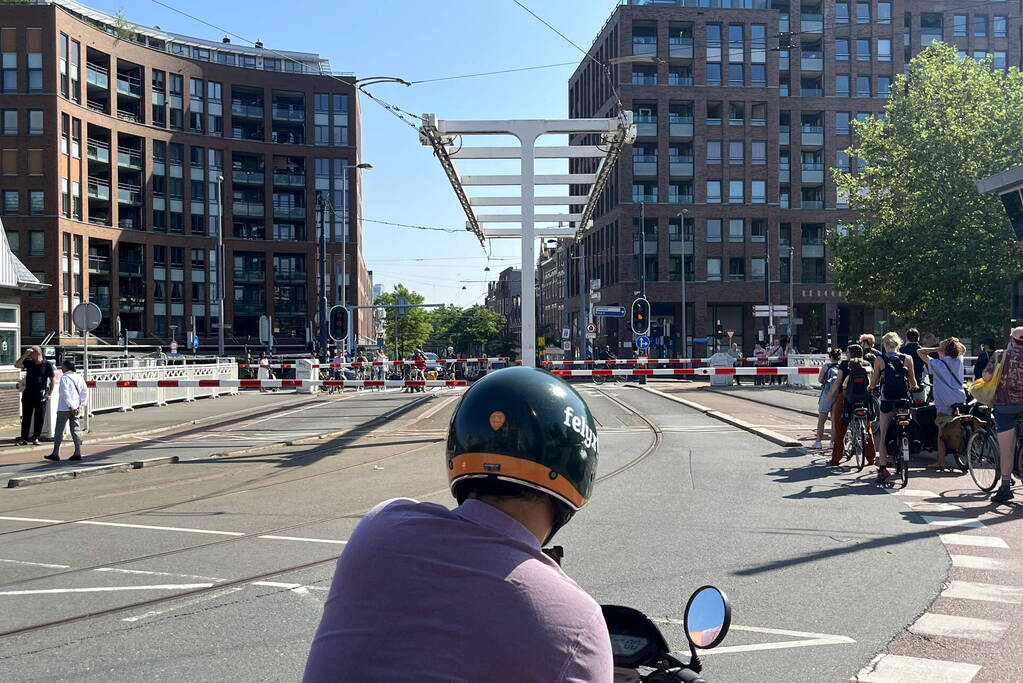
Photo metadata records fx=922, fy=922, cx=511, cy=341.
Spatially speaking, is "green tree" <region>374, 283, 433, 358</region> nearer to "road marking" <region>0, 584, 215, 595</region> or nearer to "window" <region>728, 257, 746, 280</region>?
"window" <region>728, 257, 746, 280</region>

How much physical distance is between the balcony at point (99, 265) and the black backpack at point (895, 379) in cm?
5542

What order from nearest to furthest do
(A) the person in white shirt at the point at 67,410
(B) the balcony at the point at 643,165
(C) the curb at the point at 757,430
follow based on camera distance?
(A) the person in white shirt at the point at 67,410, (C) the curb at the point at 757,430, (B) the balcony at the point at 643,165

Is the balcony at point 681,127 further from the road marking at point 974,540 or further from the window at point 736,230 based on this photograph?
the road marking at point 974,540

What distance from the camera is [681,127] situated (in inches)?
2462

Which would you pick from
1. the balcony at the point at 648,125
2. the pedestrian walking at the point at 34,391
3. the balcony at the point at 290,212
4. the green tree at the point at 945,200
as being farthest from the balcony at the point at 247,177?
the pedestrian walking at the point at 34,391

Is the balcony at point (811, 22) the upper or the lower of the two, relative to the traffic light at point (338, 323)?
upper

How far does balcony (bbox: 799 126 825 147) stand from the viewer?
215 ft

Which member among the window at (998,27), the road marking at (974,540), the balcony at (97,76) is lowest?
the road marking at (974,540)

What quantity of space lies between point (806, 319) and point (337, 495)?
198 feet

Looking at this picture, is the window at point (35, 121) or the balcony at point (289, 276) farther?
the balcony at point (289, 276)

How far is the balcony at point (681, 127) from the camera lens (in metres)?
62.5

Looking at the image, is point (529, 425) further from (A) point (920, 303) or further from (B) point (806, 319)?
(B) point (806, 319)

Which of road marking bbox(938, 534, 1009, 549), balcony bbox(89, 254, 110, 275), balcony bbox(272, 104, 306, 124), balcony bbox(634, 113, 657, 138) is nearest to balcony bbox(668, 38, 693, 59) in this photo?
balcony bbox(634, 113, 657, 138)

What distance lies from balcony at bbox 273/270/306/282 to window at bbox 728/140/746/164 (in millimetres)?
31784
